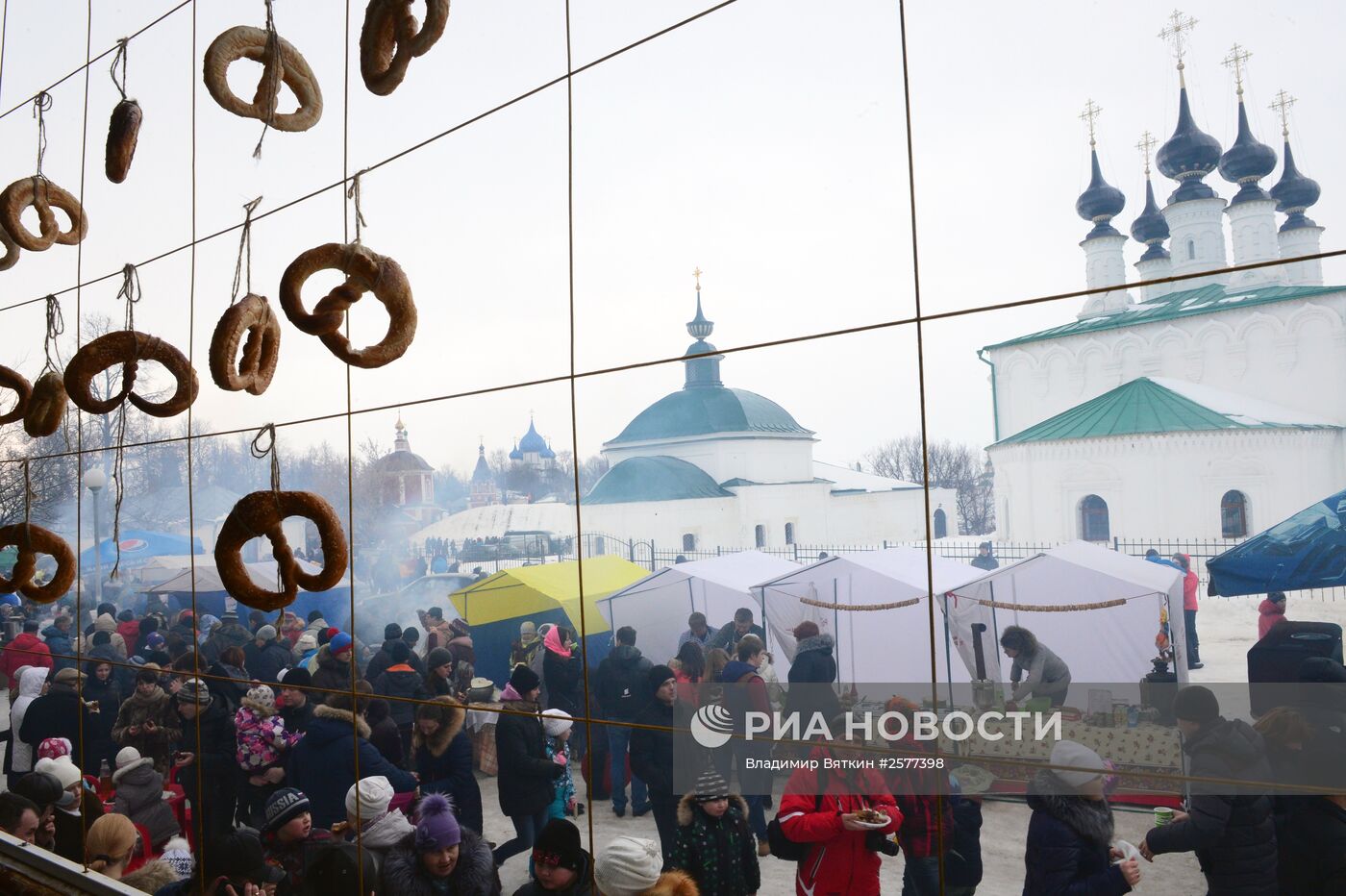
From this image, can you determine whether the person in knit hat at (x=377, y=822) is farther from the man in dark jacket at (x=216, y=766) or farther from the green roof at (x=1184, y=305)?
the green roof at (x=1184, y=305)

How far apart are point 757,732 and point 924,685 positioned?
5.54 ft

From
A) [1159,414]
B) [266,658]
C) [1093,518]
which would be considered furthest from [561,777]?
[1093,518]

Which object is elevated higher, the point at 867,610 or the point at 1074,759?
the point at 1074,759

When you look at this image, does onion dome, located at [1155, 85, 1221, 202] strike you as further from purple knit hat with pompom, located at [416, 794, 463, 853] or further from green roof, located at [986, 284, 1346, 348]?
purple knit hat with pompom, located at [416, 794, 463, 853]

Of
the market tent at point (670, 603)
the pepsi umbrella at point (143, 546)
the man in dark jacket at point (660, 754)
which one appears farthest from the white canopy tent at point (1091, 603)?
the pepsi umbrella at point (143, 546)

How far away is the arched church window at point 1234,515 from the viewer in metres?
15.0

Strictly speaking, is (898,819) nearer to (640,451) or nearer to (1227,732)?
(1227,732)

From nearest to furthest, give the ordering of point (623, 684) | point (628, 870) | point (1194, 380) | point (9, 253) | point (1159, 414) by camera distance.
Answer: point (628, 870), point (9, 253), point (623, 684), point (1159, 414), point (1194, 380)

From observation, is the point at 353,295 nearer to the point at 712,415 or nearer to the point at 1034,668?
the point at 1034,668

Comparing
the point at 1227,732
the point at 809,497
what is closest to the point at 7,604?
the point at 1227,732

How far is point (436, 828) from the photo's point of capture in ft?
7.11

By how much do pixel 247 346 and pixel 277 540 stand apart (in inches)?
13.3

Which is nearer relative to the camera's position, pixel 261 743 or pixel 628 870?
pixel 628 870

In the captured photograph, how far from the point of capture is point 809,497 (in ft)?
73.4
